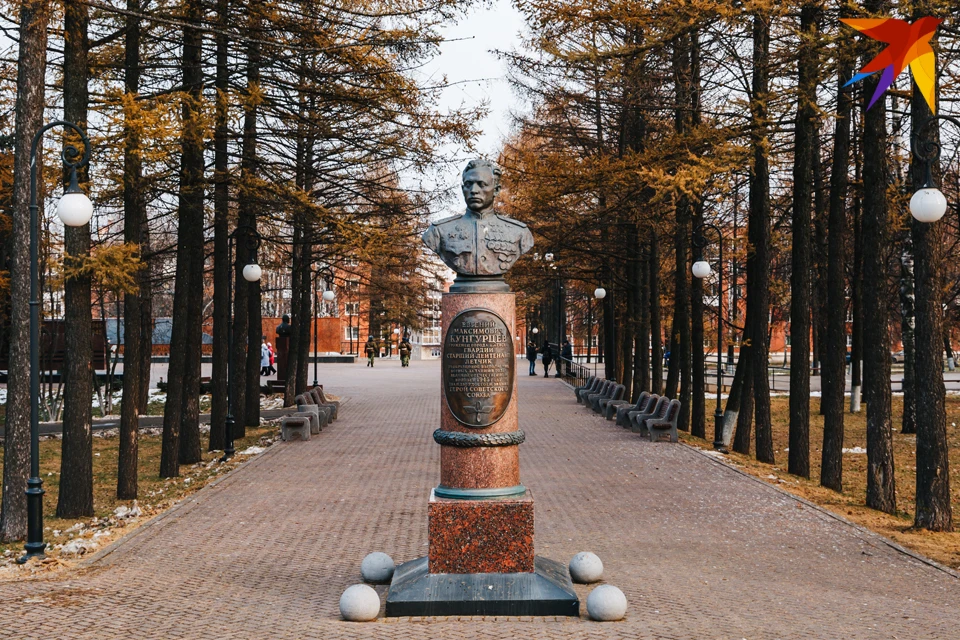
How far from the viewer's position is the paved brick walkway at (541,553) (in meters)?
7.00

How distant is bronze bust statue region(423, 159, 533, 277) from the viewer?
793cm

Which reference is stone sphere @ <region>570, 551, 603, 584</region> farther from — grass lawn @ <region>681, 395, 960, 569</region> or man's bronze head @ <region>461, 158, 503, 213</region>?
grass lawn @ <region>681, 395, 960, 569</region>

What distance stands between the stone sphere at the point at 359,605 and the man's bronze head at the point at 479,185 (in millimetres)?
2989

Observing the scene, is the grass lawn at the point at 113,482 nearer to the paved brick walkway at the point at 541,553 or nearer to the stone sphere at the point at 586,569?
the paved brick walkway at the point at 541,553

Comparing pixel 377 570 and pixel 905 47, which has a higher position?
pixel 905 47

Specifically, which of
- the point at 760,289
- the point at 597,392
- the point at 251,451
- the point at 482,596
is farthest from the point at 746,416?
the point at 482,596

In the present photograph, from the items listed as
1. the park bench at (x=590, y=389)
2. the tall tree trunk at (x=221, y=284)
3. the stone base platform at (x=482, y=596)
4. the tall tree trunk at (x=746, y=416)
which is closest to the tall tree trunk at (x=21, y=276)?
the tall tree trunk at (x=221, y=284)

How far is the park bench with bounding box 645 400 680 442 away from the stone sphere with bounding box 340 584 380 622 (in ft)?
42.6

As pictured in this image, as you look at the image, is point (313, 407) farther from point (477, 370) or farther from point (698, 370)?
point (477, 370)

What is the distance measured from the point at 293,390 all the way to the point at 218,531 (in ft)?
57.2

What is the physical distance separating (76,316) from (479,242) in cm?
594

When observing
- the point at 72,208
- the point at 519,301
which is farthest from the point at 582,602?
the point at 519,301

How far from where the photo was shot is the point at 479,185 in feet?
26.0

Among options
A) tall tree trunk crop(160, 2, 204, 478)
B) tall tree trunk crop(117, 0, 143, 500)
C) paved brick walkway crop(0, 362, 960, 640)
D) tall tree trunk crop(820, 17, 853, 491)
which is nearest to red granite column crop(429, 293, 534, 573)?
paved brick walkway crop(0, 362, 960, 640)
